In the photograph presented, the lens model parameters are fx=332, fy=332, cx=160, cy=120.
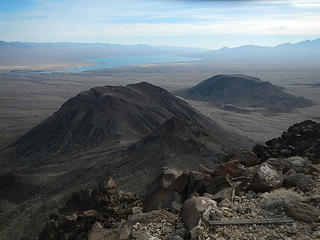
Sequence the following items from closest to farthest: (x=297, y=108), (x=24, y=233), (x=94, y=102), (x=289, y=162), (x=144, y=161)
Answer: (x=289, y=162), (x=24, y=233), (x=144, y=161), (x=94, y=102), (x=297, y=108)

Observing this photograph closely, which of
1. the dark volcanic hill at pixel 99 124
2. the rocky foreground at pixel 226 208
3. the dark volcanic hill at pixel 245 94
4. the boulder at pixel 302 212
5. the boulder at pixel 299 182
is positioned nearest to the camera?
the rocky foreground at pixel 226 208

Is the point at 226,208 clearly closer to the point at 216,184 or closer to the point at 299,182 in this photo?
the point at 216,184

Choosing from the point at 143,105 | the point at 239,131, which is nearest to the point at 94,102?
the point at 143,105

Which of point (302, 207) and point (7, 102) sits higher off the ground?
point (302, 207)

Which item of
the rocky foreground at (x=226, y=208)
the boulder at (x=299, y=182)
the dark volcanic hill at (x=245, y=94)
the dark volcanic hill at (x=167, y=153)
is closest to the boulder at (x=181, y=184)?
the rocky foreground at (x=226, y=208)

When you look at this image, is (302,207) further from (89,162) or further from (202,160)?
(89,162)

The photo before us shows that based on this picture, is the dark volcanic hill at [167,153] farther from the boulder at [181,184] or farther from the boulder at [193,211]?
the boulder at [193,211]

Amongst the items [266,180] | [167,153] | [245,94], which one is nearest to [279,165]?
[266,180]
